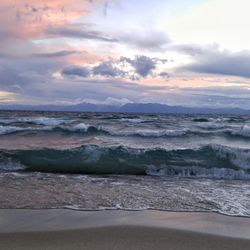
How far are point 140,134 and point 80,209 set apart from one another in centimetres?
1744

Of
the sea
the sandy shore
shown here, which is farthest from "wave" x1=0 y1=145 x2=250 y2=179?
the sandy shore

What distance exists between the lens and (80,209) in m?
7.05

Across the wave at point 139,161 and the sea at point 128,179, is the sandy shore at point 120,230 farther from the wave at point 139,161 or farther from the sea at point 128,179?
the wave at point 139,161

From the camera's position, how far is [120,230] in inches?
229

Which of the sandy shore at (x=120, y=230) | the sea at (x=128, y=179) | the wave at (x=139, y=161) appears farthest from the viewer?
the wave at (x=139, y=161)

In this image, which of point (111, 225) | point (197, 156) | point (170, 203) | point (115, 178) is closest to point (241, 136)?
point (197, 156)

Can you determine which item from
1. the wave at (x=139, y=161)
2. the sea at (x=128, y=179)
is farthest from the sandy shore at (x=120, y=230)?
the wave at (x=139, y=161)

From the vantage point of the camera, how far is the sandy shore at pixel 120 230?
204 inches

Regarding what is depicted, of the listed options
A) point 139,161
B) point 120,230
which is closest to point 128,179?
point 139,161

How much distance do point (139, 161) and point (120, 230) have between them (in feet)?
25.3

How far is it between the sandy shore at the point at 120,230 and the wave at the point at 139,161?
5.23 metres

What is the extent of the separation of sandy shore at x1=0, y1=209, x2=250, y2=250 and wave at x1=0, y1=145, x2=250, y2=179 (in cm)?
523

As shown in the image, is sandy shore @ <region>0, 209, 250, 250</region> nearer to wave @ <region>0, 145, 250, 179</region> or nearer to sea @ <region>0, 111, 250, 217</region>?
sea @ <region>0, 111, 250, 217</region>

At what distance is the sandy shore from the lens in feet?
17.0
